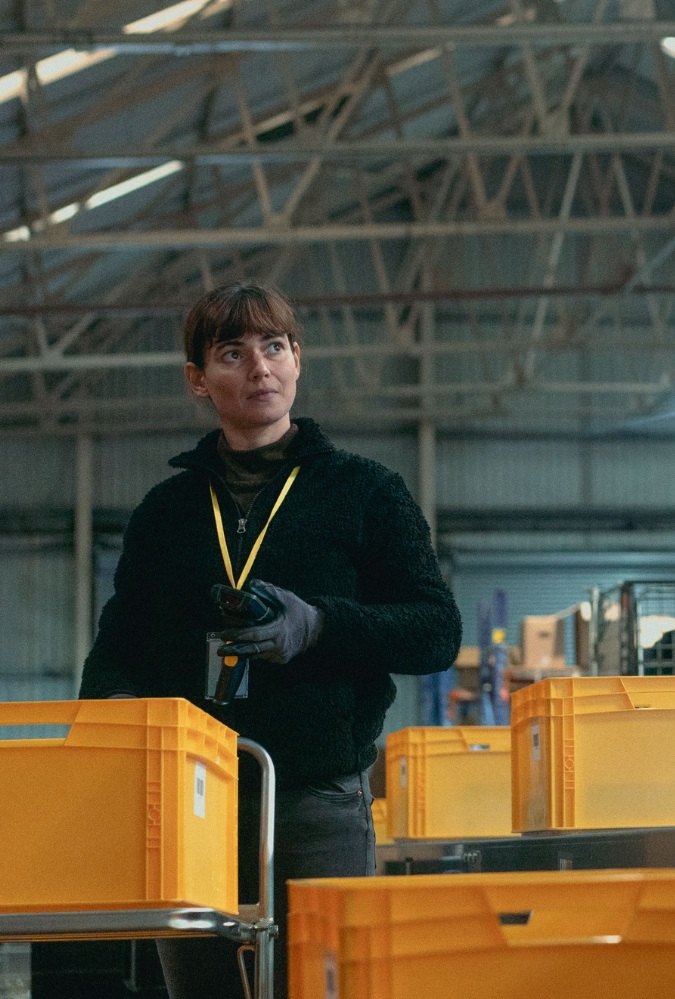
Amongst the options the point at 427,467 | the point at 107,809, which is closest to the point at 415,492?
the point at 427,467

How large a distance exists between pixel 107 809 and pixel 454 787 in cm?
321

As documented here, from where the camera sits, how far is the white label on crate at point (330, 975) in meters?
1.71

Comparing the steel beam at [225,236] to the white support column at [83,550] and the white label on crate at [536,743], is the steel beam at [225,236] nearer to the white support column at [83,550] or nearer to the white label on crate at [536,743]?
the white label on crate at [536,743]

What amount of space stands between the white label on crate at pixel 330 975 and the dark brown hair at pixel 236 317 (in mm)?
1339

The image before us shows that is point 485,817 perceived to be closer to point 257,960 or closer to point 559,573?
point 257,960

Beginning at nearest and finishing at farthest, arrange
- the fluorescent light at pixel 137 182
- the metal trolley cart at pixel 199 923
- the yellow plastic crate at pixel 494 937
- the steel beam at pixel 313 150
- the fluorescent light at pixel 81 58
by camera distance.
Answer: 1. the yellow plastic crate at pixel 494 937
2. the metal trolley cart at pixel 199 923
3. the steel beam at pixel 313 150
4. the fluorescent light at pixel 81 58
5. the fluorescent light at pixel 137 182

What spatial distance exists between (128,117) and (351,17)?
3.04m

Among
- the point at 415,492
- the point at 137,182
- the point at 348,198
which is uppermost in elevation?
the point at 348,198

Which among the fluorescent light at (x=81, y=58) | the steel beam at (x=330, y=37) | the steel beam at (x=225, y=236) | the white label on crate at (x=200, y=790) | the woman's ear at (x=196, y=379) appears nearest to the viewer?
the white label on crate at (x=200, y=790)

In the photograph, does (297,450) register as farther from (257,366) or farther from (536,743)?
(536,743)

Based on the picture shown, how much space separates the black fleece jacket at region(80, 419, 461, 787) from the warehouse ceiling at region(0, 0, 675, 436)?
673 centimetres

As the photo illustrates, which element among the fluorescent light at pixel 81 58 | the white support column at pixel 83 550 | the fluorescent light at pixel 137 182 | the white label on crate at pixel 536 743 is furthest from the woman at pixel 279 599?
the white support column at pixel 83 550

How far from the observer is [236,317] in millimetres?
2785

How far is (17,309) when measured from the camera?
14.3 m
